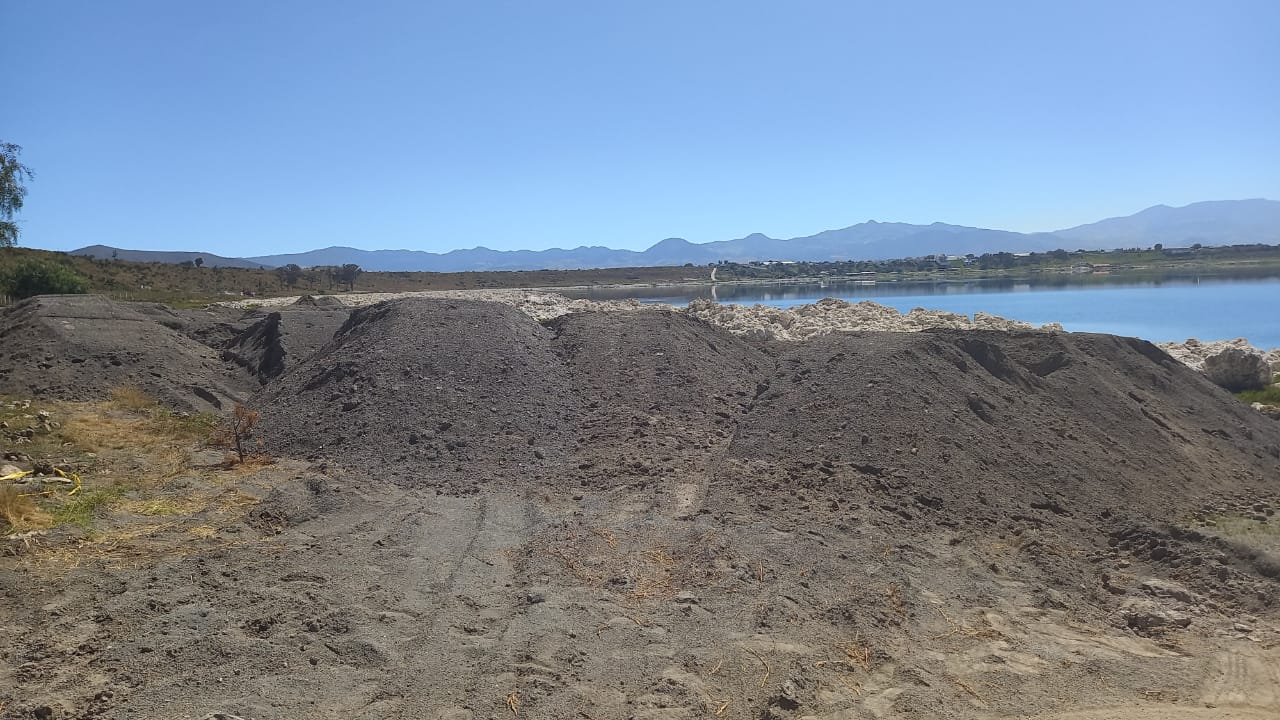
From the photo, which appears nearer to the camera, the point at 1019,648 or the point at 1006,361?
the point at 1019,648

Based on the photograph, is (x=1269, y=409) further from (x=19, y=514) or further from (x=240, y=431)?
(x=19, y=514)

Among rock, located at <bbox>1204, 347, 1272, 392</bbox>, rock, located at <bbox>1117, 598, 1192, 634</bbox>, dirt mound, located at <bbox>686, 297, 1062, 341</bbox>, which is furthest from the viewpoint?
dirt mound, located at <bbox>686, 297, 1062, 341</bbox>

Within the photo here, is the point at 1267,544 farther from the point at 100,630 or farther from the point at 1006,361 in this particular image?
the point at 100,630

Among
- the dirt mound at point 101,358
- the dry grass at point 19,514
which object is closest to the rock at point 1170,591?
the dry grass at point 19,514

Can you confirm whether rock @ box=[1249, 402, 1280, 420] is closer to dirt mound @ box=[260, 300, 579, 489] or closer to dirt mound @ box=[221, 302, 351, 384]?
dirt mound @ box=[260, 300, 579, 489]

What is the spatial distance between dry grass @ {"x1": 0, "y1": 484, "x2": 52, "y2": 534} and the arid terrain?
0.26ft

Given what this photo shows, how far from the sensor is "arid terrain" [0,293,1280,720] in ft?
16.1

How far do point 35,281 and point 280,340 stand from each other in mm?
17321

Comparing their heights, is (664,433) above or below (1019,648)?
above

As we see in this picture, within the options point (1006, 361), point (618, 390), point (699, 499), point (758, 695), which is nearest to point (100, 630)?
point (758, 695)

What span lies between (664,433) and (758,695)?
623cm

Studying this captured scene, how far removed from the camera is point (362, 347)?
13344 mm

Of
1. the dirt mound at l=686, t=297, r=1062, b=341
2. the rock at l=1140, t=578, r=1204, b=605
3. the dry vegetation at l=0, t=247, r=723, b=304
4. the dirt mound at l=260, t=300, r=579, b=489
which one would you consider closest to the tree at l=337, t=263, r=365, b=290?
the dry vegetation at l=0, t=247, r=723, b=304

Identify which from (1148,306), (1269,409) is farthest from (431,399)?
(1148,306)
